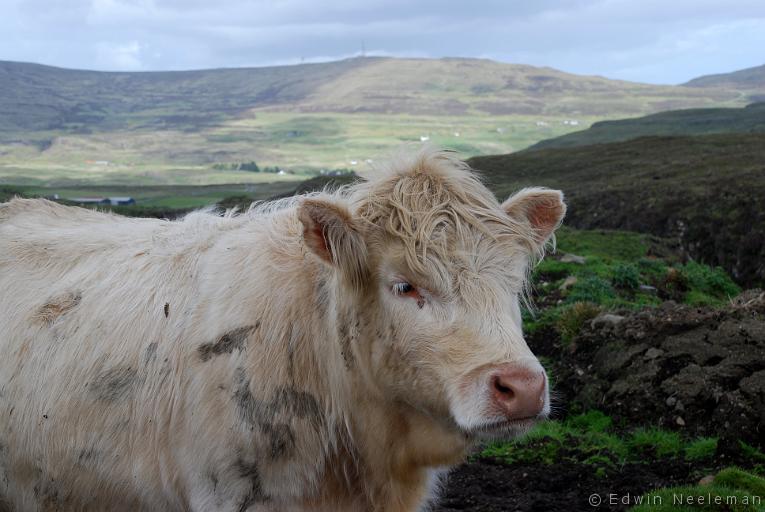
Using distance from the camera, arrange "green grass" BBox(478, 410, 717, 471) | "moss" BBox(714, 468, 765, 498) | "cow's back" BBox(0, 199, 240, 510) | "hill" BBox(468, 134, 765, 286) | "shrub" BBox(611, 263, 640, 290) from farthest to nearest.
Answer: "hill" BBox(468, 134, 765, 286)
"shrub" BBox(611, 263, 640, 290)
"green grass" BBox(478, 410, 717, 471)
"moss" BBox(714, 468, 765, 498)
"cow's back" BBox(0, 199, 240, 510)

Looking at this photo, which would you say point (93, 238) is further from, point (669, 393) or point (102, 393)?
point (669, 393)

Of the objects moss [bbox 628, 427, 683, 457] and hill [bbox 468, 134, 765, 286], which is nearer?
moss [bbox 628, 427, 683, 457]

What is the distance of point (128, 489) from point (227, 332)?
1391mm

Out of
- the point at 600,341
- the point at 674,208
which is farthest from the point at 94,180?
the point at 600,341

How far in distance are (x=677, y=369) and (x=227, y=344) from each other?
24.4 feet

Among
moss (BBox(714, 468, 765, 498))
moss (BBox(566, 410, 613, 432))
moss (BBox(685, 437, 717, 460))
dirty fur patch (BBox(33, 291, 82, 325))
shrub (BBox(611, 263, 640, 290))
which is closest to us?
dirty fur patch (BBox(33, 291, 82, 325))

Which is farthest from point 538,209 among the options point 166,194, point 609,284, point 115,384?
point 166,194

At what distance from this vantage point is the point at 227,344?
5.44 meters

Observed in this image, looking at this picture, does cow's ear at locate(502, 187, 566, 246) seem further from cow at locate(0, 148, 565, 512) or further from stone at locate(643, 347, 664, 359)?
stone at locate(643, 347, 664, 359)

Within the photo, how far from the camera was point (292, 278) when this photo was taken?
5.73 m

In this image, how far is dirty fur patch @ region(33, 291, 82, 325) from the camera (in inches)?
246

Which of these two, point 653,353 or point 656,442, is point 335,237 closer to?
point 656,442

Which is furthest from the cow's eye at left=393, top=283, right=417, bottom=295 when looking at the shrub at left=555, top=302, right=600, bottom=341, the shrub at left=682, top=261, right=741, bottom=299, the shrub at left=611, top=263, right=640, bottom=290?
the shrub at left=682, top=261, right=741, bottom=299

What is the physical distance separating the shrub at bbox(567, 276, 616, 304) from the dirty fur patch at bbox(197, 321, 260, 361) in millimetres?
11347
